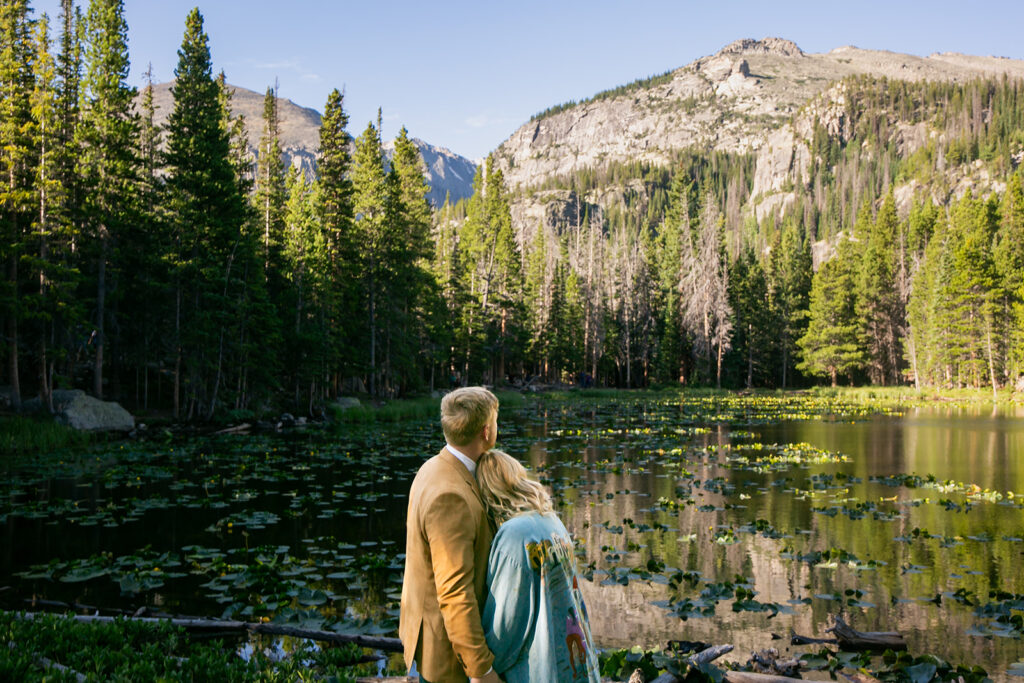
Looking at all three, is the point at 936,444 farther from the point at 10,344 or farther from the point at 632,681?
the point at 10,344

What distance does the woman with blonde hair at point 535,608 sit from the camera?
2.87 m

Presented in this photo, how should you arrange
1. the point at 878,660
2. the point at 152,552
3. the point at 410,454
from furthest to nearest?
the point at 410,454 → the point at 152,552 → the point at 878,660

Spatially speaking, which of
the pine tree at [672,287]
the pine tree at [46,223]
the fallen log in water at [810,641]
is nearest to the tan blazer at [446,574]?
the fallen log in water at [810,641]

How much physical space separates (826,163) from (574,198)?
65475 millimetres

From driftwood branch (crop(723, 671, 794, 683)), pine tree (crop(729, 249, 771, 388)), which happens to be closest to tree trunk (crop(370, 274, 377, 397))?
driftwood branch (crop(723, 671, 794, 683))

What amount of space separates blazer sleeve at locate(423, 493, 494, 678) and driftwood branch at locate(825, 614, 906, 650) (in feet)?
14.9

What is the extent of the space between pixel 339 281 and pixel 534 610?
36408 millimetres

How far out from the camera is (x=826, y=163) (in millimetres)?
179250

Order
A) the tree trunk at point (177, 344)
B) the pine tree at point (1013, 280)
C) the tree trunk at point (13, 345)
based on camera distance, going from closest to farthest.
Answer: the tree trunk at point (13, 345)
the tree trunk at point (177, 344)
the pine tree at point (1013, 280)

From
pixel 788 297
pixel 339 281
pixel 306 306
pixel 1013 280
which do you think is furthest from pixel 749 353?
pixel 306 306

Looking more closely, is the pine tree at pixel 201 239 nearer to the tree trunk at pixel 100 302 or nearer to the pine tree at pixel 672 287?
the tree trunk at pixel 100 302

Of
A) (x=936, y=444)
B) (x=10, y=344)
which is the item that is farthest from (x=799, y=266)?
(x=10, y=344)

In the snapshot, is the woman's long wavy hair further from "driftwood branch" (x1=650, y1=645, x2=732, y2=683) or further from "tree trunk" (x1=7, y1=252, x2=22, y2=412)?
"tree trunk" (x1=7, y1=252, x2=22, y2=412)

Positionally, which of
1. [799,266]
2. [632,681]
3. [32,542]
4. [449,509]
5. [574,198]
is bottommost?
[32,542]
